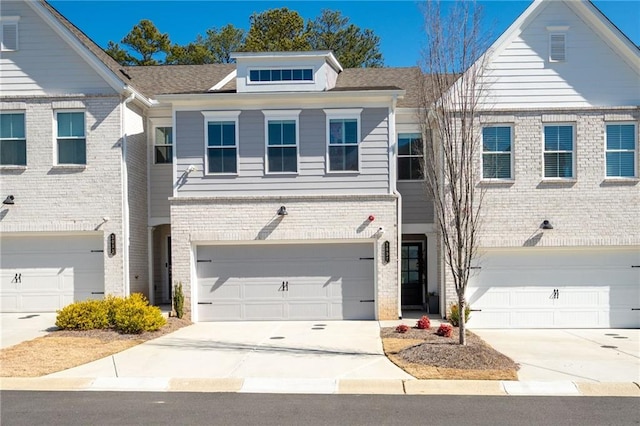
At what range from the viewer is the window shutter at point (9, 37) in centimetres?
1738

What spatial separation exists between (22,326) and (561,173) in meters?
14.4

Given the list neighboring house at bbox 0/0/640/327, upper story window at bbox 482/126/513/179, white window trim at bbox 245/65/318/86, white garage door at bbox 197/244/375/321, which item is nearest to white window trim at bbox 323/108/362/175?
neighboring house at bbox 0/0/640/327

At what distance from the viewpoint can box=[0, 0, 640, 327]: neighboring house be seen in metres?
16.5

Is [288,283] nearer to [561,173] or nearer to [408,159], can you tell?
[408,159]

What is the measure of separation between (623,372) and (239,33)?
3615 centimetres

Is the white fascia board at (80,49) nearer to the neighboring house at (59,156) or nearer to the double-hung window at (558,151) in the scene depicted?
the neighboring house at (59,156)

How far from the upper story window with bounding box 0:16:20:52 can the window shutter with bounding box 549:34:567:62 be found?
14.6 metres

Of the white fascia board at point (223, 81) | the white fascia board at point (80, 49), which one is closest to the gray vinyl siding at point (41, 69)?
the white fascia board at point (80, 49)

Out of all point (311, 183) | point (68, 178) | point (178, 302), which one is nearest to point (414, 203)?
point (311, 183)

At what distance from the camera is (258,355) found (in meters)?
12.3

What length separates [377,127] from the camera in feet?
55.6

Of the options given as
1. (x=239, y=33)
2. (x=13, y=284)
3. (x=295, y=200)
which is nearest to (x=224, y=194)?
(x=295, y=200)

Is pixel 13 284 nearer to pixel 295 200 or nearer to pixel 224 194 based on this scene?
pixel 224 194

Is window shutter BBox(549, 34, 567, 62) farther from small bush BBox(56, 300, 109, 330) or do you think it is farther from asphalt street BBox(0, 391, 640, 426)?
small bush BBox(56, 300, 109, 330)
